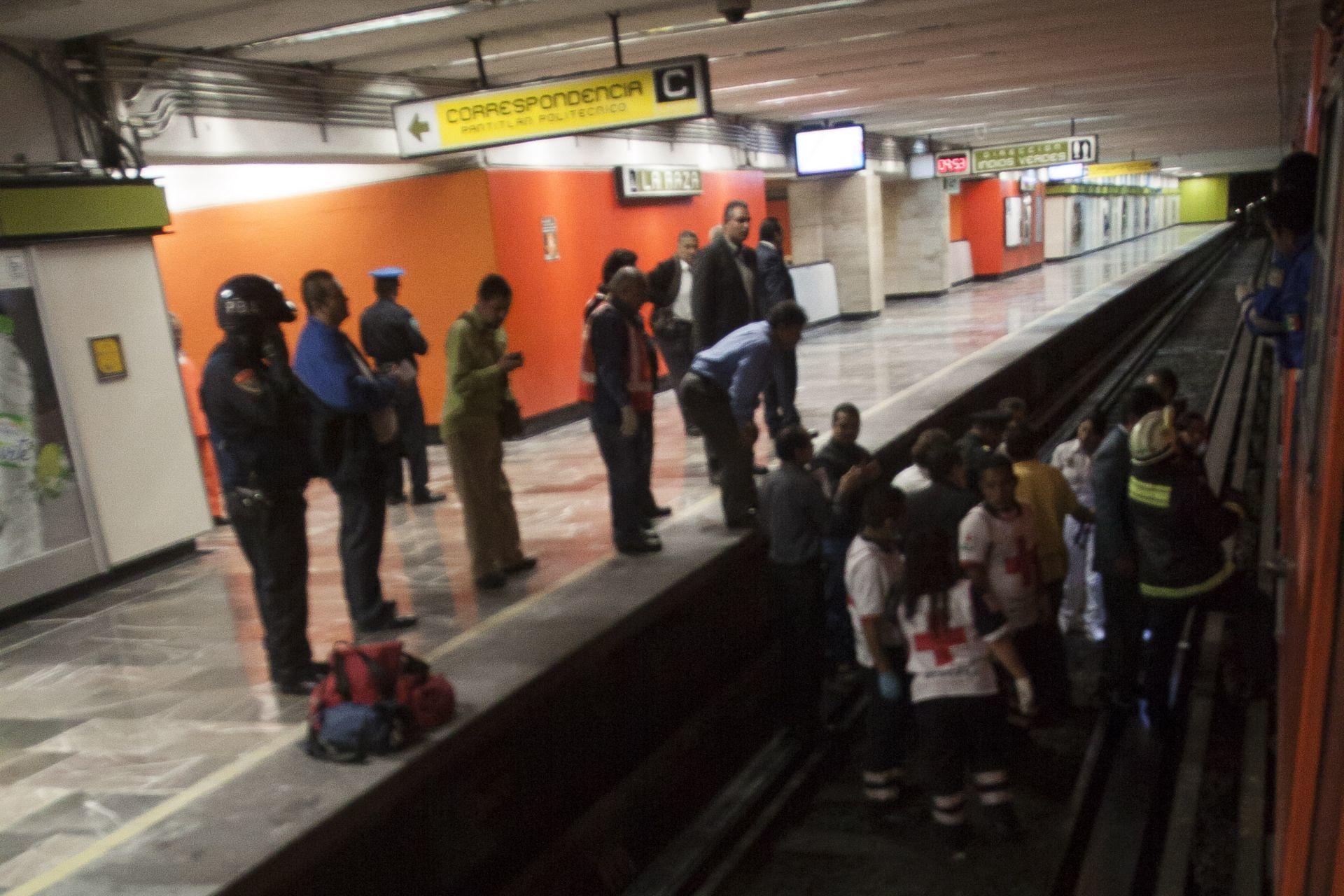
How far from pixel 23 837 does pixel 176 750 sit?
2.22 ft

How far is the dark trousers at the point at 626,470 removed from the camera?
6.18m

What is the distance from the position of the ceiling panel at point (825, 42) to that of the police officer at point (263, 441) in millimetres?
2418

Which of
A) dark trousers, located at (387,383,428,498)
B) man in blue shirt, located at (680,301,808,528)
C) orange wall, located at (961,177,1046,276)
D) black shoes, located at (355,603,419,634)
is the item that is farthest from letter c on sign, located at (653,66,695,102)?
orange wall, located at (961,177,1046,276)

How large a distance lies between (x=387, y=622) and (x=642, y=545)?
5.34ft

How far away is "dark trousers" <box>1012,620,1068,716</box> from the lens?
17.2 ft

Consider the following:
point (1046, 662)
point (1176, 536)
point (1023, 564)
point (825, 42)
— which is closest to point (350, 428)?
point (1023, 564)

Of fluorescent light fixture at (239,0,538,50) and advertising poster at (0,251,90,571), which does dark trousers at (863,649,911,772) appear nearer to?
fluorescent light fixture at (239,0,538,50)

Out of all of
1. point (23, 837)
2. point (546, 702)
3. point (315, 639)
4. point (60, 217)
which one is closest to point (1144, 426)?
point (546, 702)

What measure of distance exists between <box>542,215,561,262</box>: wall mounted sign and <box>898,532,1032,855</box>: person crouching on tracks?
290 inches

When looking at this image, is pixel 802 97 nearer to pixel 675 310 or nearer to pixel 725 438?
pixel 675 310

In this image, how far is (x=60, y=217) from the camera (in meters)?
6.41

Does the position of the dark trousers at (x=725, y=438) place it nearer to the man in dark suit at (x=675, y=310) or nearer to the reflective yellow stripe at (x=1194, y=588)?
the man in dark suit at (x=675, y=310)

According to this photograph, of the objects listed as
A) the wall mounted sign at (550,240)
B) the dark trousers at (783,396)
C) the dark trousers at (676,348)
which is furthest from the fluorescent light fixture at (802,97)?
the dark trousers at (783,396)

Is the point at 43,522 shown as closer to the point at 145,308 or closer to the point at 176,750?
the point at 145,308
